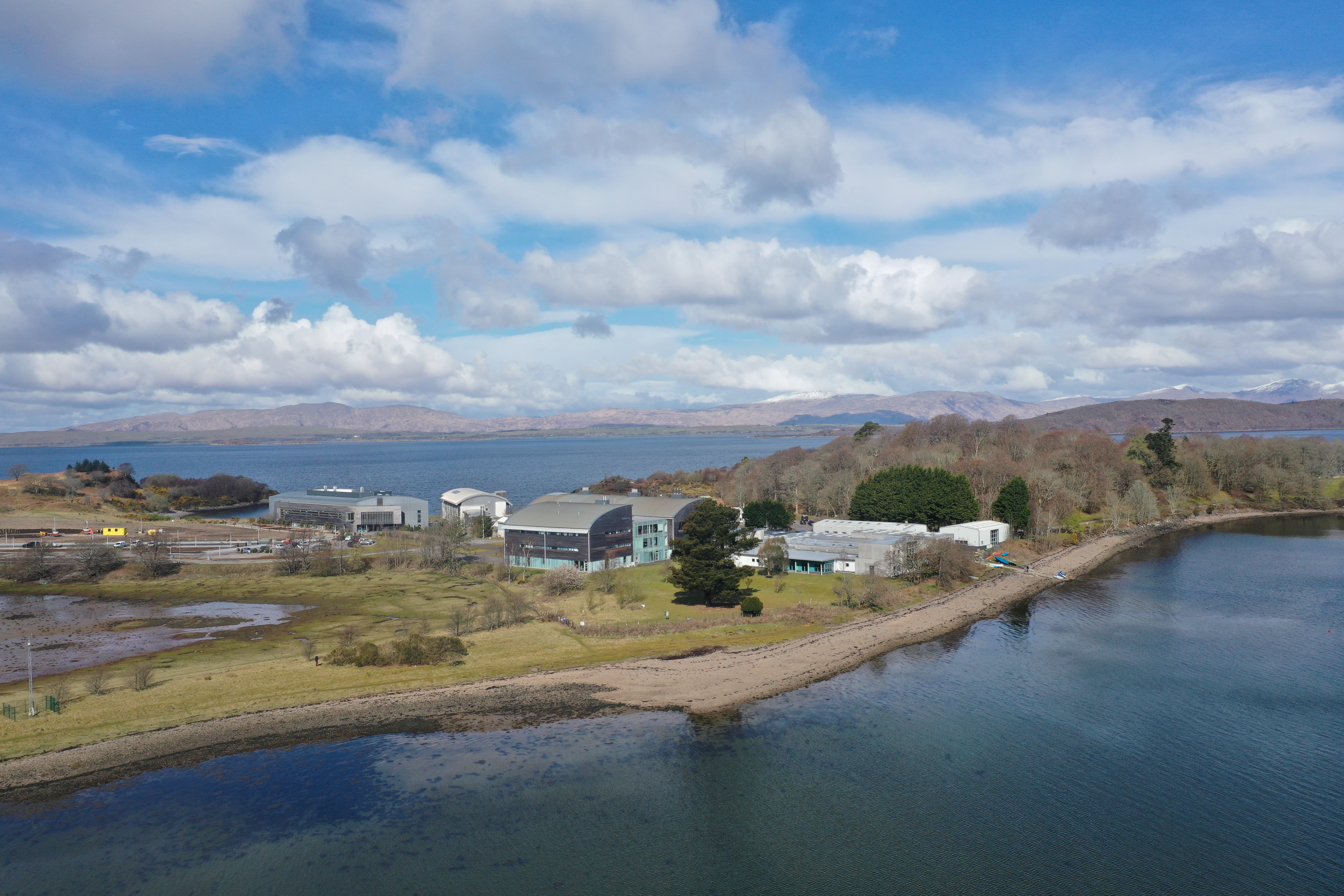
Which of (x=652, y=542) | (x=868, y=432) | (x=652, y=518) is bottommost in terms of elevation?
(x=652, y=542)

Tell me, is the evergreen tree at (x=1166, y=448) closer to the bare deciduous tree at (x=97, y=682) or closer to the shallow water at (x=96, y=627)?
the shallow water at (x=96, y=627)

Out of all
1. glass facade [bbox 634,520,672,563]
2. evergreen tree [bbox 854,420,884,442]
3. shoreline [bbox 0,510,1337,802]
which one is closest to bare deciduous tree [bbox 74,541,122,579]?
shoreline [bbox 0,510,1337,802]

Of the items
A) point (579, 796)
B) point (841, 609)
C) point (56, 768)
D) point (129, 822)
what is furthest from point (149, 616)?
point (841, 609)

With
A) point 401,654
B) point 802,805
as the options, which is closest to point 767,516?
point 401,654

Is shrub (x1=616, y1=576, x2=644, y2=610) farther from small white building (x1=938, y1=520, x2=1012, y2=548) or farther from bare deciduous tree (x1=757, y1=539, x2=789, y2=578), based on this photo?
small white building (x1=938, y1=520, x2=1012, y2=548)

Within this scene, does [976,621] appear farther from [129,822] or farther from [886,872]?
[129,822]

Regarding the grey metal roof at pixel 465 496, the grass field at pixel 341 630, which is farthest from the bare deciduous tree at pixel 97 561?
the grey metal roof at pixel 465 496

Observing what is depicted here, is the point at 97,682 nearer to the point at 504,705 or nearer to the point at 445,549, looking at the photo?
the point at 504,705
